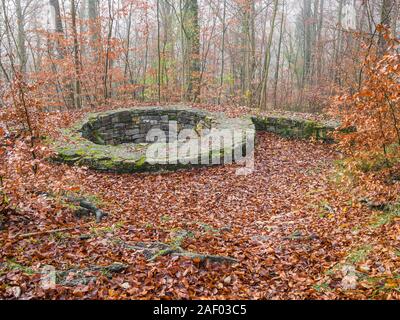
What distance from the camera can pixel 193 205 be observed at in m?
6.75

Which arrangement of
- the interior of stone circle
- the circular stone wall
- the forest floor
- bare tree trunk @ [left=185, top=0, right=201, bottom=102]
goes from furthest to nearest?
bare tree trunk @ [left=185, top=0, right=201, bottom=102], the interior of stone circle, the circular stone wall, the forest floor

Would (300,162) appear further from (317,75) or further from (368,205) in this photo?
(317,75)

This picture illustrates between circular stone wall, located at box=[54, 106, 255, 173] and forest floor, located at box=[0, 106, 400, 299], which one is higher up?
circular stone wall, located at box=[54, 106, 255, 173]

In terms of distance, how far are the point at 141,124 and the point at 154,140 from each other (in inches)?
29.6

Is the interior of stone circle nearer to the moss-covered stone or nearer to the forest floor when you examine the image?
the moss-covered stone

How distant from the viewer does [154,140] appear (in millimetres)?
12719

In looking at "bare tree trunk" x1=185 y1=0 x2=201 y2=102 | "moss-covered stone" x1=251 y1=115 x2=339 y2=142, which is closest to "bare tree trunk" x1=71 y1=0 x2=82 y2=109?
"bare tree trunk" x1=185 y1=0 x2=201 y2=102

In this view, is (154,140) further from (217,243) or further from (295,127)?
(217,243)

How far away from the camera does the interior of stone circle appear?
457 inches

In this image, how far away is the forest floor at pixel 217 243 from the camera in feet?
11.9

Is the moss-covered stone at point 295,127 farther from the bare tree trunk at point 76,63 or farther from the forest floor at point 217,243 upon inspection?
the bare tree trunk at point 76,63

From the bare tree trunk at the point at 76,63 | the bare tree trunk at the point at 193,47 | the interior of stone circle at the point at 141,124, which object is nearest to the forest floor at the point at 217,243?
the interior of stone circle at the point at 141,124

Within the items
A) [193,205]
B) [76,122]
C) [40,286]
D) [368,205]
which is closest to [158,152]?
[193,205]

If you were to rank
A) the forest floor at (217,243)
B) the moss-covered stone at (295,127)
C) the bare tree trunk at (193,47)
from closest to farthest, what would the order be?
1. the forest floor at (217,243)
2. the moss-covered stone at (295,127)
3. the bare tree trunk at (193,47)
